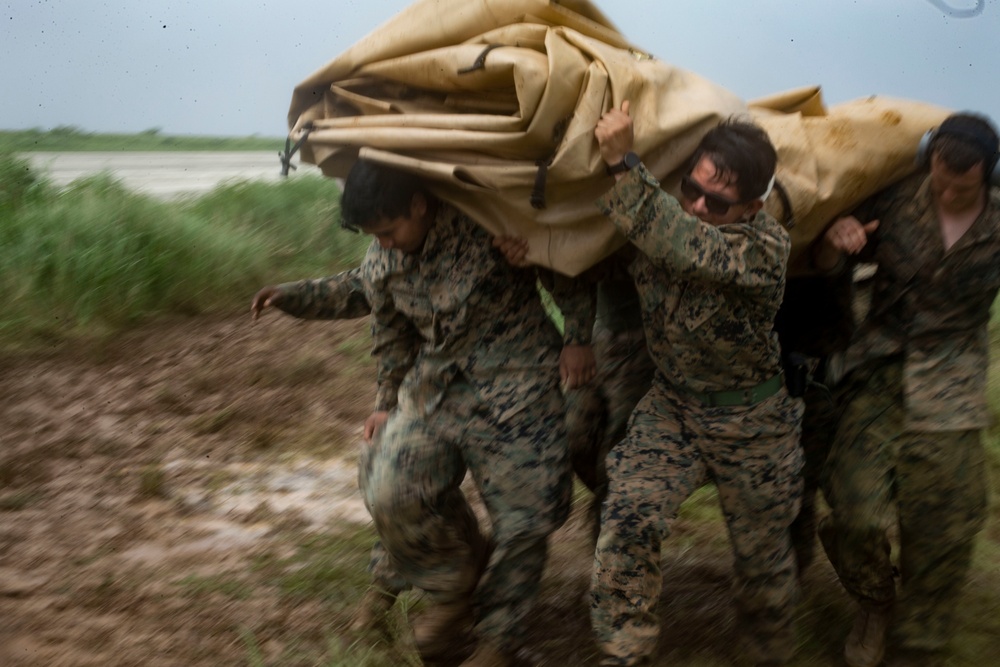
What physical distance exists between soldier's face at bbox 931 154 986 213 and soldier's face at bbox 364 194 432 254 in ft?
4.96

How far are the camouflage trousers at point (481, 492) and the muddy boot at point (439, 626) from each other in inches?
1.5

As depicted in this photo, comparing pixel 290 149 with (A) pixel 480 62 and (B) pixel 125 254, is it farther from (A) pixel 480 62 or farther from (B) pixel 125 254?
(B) pixel 125 254

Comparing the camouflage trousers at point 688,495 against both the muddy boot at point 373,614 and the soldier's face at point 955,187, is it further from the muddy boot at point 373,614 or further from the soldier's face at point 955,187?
the muddy boot at point 373,614

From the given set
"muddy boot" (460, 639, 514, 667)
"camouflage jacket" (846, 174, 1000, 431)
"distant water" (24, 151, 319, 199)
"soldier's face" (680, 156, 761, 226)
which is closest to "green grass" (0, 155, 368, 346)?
"distant water" (24, 151, 319, 199)

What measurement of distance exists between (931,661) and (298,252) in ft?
18.6

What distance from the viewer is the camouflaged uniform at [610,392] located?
3.76 metres

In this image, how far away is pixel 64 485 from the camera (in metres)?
5.27

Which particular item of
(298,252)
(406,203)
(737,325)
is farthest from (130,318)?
(737,325)

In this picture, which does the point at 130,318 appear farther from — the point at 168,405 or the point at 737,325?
the point at 737,325

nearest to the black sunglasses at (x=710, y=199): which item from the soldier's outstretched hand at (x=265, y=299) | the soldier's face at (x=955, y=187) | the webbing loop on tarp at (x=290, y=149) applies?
the soldier's face at (x=955, y=187)

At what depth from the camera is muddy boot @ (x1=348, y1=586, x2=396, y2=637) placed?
12.5 feet

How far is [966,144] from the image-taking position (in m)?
3.13

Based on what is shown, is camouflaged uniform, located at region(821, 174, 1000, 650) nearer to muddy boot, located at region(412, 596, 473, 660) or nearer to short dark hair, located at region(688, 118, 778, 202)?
short dark hair, located at region(688, 118, 778, 202)

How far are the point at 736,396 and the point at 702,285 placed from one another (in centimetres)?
37
